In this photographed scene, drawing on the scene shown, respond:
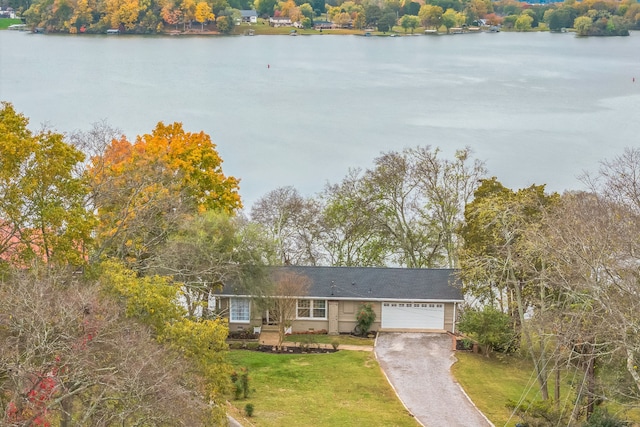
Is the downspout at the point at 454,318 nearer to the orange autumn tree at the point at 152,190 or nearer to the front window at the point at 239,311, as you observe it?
the front window at the point at 239,311

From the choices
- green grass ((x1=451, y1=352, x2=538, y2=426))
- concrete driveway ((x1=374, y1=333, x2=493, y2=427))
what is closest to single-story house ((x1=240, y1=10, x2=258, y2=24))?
concrete driveway ((x1=374, y1=333, x2=493, y2=427))

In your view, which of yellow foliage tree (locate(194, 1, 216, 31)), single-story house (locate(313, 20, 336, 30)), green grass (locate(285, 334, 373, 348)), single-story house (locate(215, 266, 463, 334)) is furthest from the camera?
single-story house (locate(313, 20, 336, 30))

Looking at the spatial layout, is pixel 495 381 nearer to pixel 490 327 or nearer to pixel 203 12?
pixel 490 327

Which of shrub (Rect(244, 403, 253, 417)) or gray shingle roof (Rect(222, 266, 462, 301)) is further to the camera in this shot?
gray shingle roof (Rect(222, 266, 462, 301))

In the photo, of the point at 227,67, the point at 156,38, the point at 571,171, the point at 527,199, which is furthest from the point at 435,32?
the point at 527,199

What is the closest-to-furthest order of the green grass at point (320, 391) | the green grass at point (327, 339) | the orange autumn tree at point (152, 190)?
1. the green grass at point (320, 391)
2. the orange autumn tree at point (152, 190)
3. the green grass at point (327, 339)

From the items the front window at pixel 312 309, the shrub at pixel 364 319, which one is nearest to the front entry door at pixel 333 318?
the front window at pixel 312 309

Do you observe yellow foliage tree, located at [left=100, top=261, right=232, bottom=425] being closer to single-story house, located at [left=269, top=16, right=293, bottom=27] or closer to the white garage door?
the white garage door
